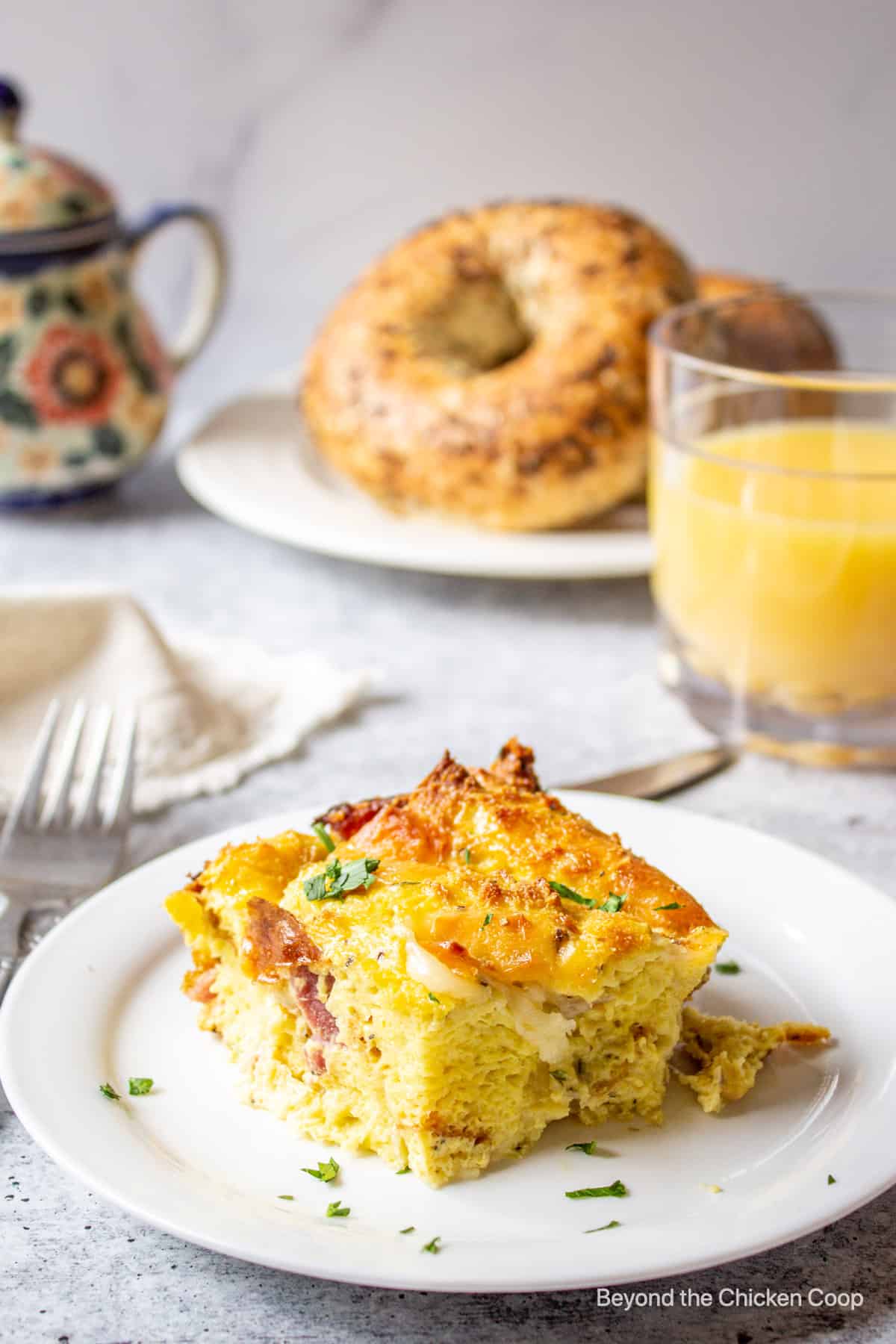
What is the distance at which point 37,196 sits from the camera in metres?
3.04

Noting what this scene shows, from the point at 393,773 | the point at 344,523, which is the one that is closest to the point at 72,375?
the point at 344,523

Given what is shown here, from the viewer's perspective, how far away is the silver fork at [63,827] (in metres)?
1.84

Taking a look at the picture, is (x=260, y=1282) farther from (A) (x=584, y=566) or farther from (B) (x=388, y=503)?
(B) (x=388, y=503)

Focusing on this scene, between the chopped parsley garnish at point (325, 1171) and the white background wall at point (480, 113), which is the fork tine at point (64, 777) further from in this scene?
the white background wall at point (480, 113)

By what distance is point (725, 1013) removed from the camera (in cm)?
157

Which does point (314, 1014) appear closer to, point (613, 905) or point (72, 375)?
point (613, 905)

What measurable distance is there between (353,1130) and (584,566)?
1473 mm

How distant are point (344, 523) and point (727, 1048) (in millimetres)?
1641

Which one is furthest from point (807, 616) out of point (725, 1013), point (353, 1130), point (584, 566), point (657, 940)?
point (353, 1130)

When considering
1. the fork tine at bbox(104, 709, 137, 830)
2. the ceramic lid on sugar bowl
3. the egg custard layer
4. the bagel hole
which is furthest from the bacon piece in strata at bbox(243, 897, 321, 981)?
the ceramic lid on sugar bowl

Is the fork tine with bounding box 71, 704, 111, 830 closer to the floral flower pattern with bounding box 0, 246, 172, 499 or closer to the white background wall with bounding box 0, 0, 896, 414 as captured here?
the floral flower pattern with bounding box 0, 246, 172, 499

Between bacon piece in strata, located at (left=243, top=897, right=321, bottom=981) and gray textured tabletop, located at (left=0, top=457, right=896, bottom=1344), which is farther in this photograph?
bacon piece in strata, located at (left=243, top=897, right=321, bottom=981)

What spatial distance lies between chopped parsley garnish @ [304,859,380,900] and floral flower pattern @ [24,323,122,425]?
1.92 metres

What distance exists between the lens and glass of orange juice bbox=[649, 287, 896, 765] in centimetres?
222
